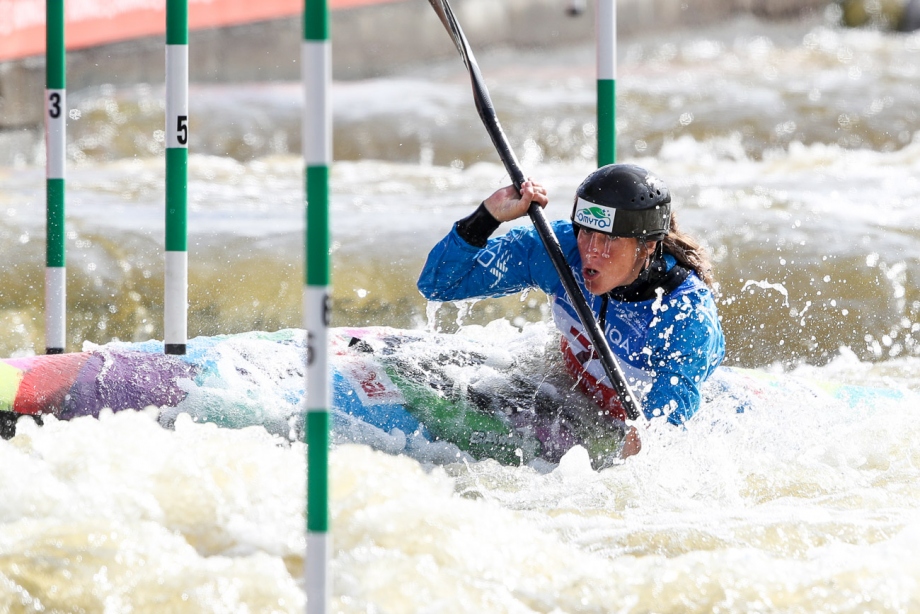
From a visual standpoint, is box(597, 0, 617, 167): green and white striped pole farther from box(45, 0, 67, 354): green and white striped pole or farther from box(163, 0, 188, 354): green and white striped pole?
box(45, 0, 67, 354): green and white striped pole

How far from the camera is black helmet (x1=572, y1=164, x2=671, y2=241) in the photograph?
3.10 metres

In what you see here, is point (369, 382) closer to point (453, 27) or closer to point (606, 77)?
point (453, 27)

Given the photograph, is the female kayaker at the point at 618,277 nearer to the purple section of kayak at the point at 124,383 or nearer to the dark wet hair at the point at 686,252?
the dark wet hair at the point at 686,252

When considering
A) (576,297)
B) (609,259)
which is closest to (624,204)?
(609,259)

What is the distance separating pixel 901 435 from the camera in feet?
11.9

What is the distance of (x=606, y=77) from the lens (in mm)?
4164

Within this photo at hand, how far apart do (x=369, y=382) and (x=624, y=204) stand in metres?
0.88

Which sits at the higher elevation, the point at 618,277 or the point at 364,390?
the point at 618,277

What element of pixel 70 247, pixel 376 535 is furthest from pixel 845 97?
pixel 376 535

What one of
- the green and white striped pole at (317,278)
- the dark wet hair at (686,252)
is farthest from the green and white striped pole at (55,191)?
the green and white striped pole at (317,278)

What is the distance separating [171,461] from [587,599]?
1.07m

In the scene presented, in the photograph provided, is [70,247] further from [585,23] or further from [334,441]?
[585,23]

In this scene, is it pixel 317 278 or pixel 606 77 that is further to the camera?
pixel 606 77

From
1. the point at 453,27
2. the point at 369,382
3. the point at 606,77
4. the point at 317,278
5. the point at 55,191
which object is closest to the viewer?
the point at 317,278
